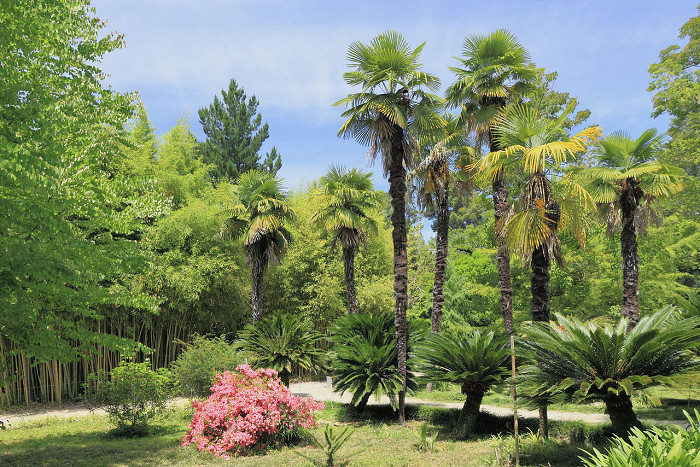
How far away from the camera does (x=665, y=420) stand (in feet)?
28.3

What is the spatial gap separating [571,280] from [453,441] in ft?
41.3

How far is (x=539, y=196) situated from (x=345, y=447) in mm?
5407

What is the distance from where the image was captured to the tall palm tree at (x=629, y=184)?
12203 millimetres

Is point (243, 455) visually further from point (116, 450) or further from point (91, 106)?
point (91, 106)

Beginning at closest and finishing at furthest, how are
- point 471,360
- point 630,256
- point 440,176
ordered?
point 471,360
point 630,256
point 440,176

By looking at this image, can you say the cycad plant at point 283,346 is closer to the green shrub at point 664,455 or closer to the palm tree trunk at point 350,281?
the palm tree trunk at point 350,281

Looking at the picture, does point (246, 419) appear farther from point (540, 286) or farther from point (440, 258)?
point (440, 258)

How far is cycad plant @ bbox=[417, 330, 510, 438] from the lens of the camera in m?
8.56

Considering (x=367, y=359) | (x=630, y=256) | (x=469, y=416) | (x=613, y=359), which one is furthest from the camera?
(x=630, y=256)

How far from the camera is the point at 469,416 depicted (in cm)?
877

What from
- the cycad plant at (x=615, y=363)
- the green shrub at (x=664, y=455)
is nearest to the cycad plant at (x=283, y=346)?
the cycad plant at (x=615, y=363)

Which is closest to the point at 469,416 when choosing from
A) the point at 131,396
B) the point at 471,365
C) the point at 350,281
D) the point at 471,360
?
the point at 471,365

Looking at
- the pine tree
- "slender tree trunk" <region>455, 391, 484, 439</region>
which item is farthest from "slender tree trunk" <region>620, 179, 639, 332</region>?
the pine tree

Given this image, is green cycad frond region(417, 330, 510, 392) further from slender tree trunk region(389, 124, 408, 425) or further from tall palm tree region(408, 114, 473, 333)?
tall palm tree region(408, 114, 473, 333)
